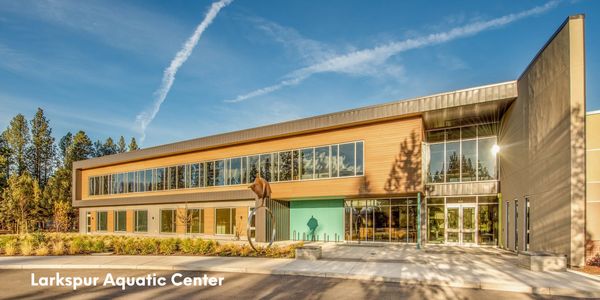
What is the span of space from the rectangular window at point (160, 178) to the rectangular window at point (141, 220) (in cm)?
276

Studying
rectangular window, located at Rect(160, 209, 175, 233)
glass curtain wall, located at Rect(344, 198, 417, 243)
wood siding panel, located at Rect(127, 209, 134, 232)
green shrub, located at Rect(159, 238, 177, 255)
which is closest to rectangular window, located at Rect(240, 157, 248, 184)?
glass curtain wall, located at Rect(344, 198, 417, 243)

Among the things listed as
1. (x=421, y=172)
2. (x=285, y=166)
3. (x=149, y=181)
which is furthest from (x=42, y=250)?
(x=421, y=172)

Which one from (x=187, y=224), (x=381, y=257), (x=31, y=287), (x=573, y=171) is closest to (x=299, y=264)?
(x=381, y=257)

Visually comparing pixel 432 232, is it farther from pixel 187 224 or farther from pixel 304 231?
pixel 187 224

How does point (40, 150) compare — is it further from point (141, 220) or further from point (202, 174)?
point (202, 174)

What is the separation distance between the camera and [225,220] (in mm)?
27391

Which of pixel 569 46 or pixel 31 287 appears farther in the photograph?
pixel 569 46

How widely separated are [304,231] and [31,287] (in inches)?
636

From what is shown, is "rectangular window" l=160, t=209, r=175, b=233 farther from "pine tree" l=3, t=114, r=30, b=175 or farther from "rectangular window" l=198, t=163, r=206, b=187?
"pine tree" l=3, t=114, r=30, b=175

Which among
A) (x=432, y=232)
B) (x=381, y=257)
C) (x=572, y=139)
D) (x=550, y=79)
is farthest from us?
(x=432, y=232)

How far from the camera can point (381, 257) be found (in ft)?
52.5

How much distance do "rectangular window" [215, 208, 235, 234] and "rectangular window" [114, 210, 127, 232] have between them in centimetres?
1186

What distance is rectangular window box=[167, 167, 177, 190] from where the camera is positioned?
30969 millimetres

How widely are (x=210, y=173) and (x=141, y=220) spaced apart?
9.51 metres
